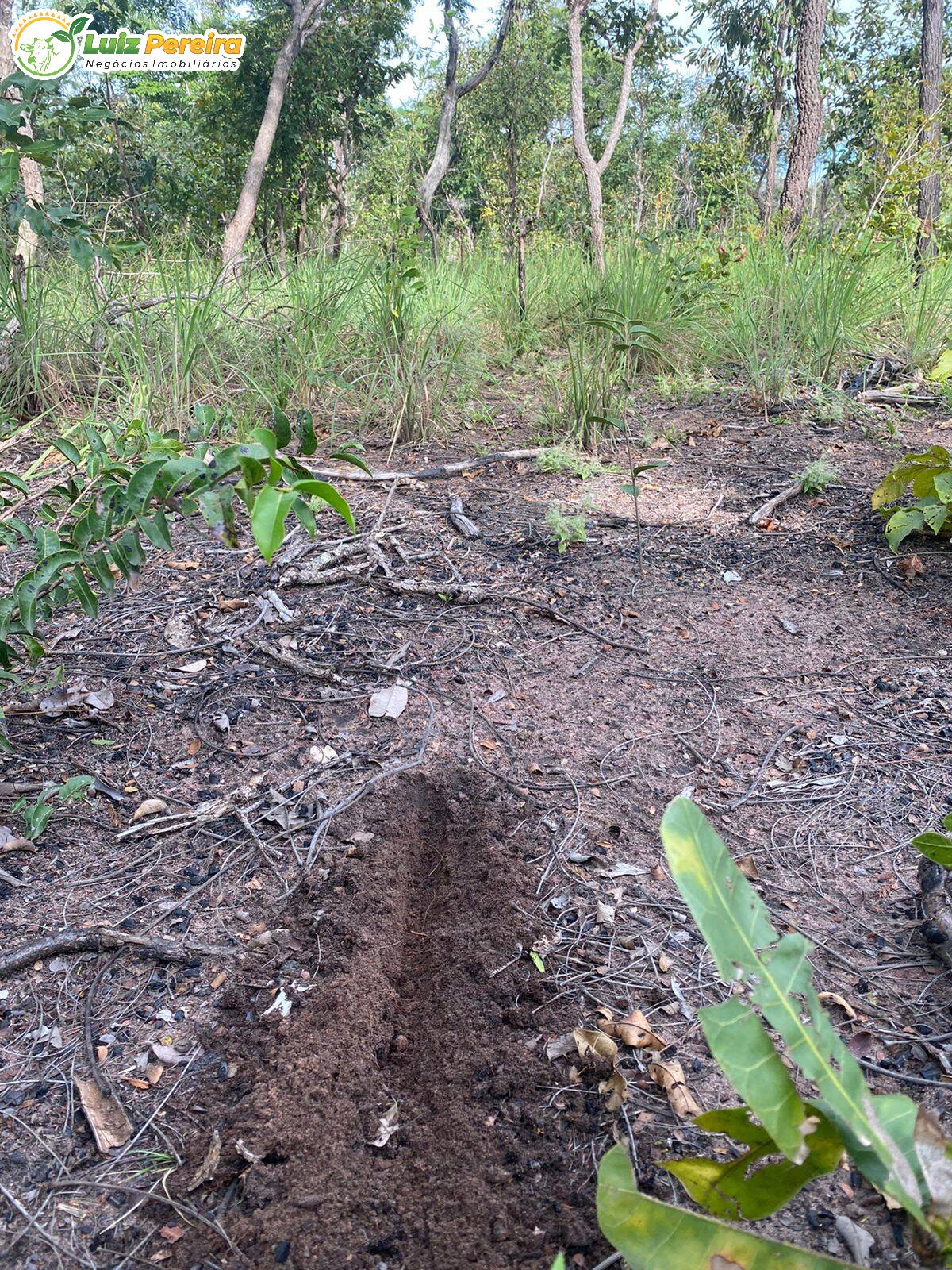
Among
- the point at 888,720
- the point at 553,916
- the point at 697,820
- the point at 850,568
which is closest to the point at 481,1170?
the point at 553,916

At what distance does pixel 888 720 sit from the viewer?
195cm

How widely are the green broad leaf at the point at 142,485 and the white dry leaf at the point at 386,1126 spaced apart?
0.92 metres

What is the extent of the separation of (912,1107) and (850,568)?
209 centimetres

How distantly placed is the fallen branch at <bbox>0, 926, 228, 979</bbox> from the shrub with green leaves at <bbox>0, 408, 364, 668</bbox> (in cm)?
47

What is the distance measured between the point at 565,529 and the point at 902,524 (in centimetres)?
103

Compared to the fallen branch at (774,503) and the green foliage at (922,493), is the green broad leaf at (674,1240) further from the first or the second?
the fallen branch at (774,503)

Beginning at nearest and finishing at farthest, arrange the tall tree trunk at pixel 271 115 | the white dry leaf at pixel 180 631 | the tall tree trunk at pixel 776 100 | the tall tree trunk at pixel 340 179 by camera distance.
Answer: the white dry leaf at pixel 180 631, the tall tree trunk at pixel 776 100, the tall tree trunk at pixel 340 179, the tall tree trunk at pixel 271 115

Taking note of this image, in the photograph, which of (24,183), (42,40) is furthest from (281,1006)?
(42,40)

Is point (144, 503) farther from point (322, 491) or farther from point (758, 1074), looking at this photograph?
point (758, 1074)

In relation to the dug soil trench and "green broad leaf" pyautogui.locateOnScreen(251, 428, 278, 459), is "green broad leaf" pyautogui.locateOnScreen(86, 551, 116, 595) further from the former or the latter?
the dug soil trench

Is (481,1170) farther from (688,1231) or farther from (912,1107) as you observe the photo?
(912,1107)

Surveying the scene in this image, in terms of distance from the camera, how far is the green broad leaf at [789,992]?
73 centimetres

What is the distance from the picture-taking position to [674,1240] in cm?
76

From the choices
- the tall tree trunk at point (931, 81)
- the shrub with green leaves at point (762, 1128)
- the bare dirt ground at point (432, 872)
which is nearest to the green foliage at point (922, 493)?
the bare dirt ground at point (432, 872)
